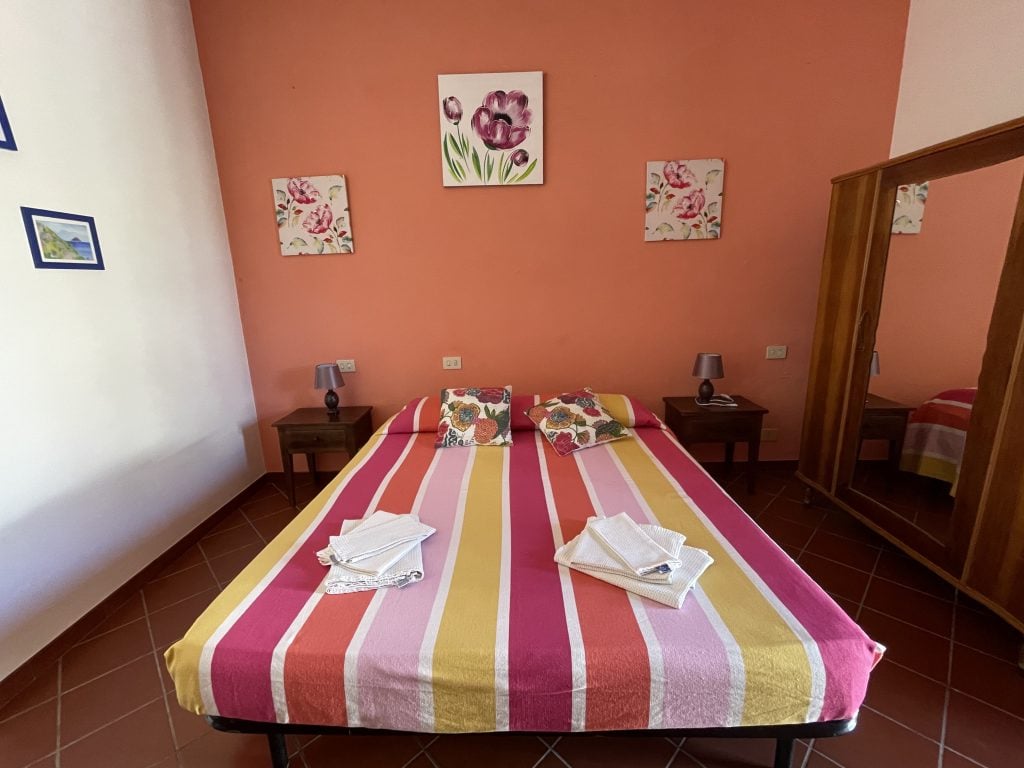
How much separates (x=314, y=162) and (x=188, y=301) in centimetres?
115

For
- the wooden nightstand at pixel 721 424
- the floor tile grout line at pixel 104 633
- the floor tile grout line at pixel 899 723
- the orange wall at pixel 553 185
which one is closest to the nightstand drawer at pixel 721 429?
the wooden nightstand at pixel 721 424

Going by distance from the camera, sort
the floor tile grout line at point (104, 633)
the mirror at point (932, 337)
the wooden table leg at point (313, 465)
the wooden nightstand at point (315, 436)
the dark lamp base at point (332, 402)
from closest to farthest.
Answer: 1. the mirror at point (932, 337)
2. the floor tile grout line at point (104, 633)
3. the wooden nightstand at point (315, 436)
4. the dark lamp base at point (332, 402)
5. the wooden table leg at point (313, 465)

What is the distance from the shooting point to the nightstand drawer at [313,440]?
279 cm

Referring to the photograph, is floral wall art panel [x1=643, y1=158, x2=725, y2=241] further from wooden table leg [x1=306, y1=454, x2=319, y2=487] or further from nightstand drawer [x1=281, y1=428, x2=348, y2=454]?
wooden table leg [x1=306, y1=454, x2=319, y2=487]

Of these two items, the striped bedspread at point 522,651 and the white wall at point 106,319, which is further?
the white wall at point 106,319

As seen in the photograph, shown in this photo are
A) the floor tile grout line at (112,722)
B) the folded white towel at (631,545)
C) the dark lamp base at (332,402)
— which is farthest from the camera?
the dark lamp base at (332,402)

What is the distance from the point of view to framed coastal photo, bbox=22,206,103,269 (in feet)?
5.80

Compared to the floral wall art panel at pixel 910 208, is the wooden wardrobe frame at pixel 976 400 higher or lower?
lower

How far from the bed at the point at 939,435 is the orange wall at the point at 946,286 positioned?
0.16 ft

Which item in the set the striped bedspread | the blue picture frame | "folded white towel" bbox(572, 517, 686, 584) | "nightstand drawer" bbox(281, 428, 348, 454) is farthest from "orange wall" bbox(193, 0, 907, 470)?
the striped bedspread

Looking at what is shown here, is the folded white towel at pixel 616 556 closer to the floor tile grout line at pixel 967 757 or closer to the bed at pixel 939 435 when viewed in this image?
the floor tile grout line at pixel 967 757

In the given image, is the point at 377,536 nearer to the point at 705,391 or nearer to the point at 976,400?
the point at 705,391

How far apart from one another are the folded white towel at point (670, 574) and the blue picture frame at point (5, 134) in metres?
2.48

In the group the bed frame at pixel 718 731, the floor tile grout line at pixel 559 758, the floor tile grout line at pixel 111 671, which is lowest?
the floor tile grout line at pixel 559 758
